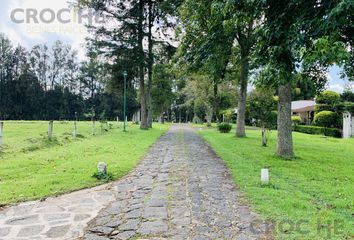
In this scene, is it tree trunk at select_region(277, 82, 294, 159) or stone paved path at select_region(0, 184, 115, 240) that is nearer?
stone paved path at select_region(0, 184, 115, 240)

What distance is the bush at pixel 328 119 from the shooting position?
26078mm

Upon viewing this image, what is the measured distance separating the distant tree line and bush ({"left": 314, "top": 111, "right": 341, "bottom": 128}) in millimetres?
32845

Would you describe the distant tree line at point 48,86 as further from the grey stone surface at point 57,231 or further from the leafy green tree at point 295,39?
the grey stone surface at point 57,231

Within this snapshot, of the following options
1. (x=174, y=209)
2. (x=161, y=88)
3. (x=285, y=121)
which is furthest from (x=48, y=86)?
(x=174, y=209)

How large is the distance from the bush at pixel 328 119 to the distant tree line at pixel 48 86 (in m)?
32.8

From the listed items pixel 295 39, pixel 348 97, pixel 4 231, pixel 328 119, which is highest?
pixel 348 97

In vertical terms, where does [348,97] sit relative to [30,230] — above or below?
above

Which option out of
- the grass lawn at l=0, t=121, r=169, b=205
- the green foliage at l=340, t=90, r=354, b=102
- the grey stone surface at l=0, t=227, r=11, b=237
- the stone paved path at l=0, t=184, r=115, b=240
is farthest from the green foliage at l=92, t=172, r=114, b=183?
the green foliage at l=340, t=90, r=354, b=102

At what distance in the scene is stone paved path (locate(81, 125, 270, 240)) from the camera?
13.4 ft

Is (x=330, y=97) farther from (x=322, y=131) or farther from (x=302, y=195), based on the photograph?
(x=302, y=195)

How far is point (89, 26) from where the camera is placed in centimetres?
2512

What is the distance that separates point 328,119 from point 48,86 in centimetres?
5858

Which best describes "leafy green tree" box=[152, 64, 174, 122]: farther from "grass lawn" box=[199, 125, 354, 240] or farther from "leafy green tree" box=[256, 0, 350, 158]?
"leafy green tree" box=[256, 0, 350, 158]

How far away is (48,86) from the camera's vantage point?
65.7m
